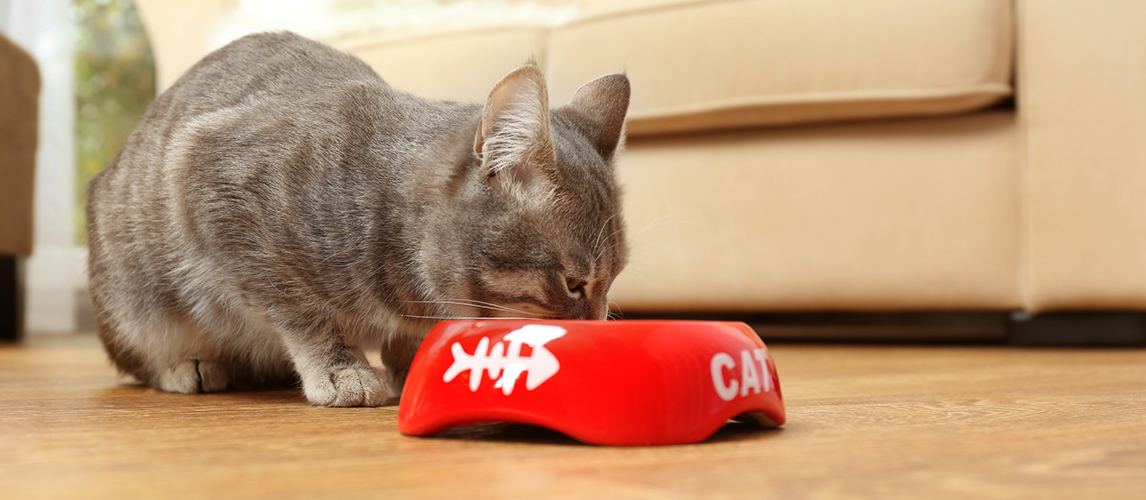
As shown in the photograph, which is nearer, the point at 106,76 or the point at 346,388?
the point at 346,388

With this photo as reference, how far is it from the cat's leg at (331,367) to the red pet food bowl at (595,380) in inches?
10.8

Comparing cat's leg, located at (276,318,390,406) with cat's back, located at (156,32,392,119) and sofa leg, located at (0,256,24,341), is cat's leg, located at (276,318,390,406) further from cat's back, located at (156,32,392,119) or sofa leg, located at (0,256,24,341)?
sofa leg, located at (0,256,24,341)

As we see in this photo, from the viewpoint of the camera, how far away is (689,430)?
78cm

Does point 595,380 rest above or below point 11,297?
above

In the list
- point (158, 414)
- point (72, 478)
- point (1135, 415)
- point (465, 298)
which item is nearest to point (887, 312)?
point (1135, 415)

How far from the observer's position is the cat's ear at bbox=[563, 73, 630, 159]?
1274mm

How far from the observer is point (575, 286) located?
1.09 m

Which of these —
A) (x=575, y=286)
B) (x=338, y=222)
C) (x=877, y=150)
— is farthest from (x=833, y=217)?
(x=338, y=222)

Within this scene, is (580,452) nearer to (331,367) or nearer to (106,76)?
(331,367)

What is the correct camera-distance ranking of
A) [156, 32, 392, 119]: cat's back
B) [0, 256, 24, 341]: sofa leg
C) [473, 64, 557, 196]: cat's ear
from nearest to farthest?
[473, 64, 557, 196]: cat's ear → [156, 32, 392, 119]: cat's back → [0, 256, 24, 341]: sofa leg

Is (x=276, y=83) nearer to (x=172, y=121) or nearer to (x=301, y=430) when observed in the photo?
(x=172, y=121)

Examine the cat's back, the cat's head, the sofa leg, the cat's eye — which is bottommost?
the sofa leg

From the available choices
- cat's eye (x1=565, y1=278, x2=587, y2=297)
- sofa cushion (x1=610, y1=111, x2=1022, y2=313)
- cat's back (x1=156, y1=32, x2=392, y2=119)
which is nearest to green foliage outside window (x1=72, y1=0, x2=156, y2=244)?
sofa cushion (x1=610, y1=111, x2=1022, y2=313)

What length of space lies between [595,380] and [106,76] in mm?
3590
